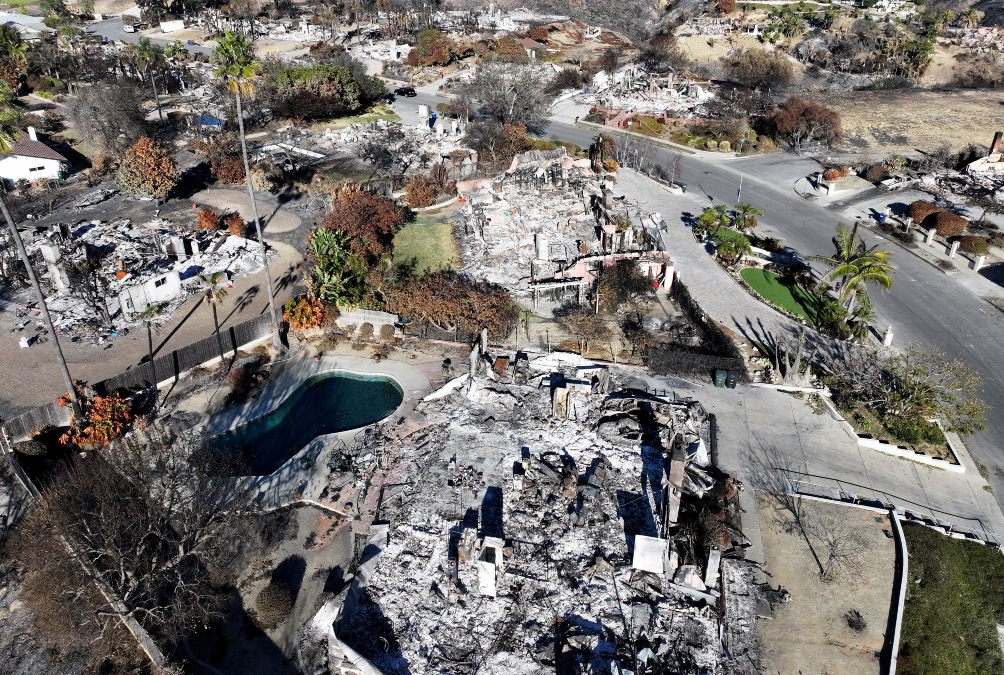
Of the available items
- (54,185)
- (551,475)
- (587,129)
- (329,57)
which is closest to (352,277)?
(551,475)

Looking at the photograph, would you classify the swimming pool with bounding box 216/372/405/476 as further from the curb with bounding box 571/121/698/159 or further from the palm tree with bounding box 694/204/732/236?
the curb with bounding box 571/121/698/159

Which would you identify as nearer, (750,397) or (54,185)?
(750,397)

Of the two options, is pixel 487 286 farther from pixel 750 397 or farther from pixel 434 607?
pixel 434 607

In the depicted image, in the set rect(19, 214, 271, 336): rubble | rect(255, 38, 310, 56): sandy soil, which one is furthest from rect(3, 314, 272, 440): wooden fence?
rect(255, 38, 310, 56): sandy soil

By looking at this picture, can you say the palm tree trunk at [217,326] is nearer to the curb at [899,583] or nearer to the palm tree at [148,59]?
the curb at [899,583]

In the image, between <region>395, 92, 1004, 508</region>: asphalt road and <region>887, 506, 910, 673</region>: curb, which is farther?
<region>395, 92, 1004, 508</region>: asphalt road

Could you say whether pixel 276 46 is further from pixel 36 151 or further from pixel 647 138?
pixel 647 138

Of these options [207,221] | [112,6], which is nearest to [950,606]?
[207,221]
